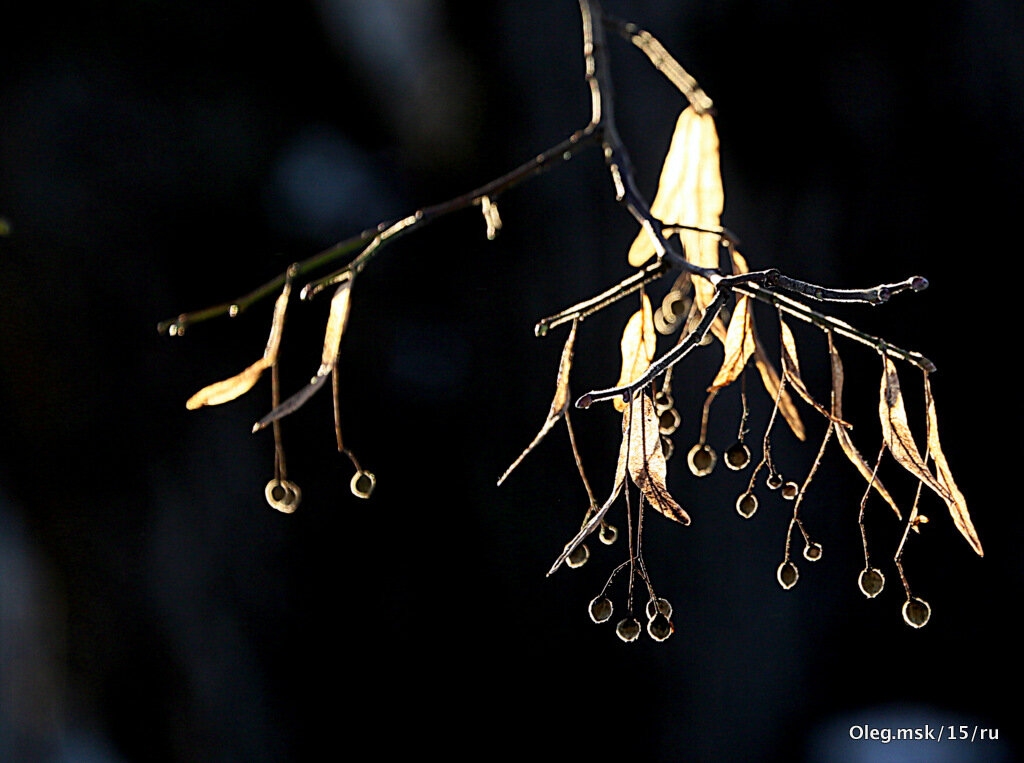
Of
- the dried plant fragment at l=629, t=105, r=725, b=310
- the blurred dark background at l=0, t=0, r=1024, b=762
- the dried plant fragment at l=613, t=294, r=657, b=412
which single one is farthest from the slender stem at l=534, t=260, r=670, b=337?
the blurred dark background at l=0, t=0, r=1024, b=762

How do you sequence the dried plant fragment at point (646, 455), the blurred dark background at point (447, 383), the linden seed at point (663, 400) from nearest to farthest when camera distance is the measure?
the dried plant fragment at point (646, 455) → the linden seed at point (663, 400) → the blurred dark background at point (447, 383)

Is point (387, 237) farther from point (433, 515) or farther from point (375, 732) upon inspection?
point (375, 732)

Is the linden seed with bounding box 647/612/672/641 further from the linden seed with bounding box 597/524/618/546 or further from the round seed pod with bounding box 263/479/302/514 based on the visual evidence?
the round seed pod with bounding box 263/479/302/514

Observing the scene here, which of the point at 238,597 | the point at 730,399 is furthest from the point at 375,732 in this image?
the point at 730,399

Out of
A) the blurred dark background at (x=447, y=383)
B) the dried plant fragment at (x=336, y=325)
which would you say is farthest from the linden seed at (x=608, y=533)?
the blurred dark background at (x=447, y=383)

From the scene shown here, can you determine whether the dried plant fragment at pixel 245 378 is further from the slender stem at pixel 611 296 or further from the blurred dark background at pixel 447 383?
the blurred dark background at pixel 447 383

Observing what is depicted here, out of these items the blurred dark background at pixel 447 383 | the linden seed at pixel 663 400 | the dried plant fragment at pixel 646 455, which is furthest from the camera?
the blurred dark background at pixel 447 383
